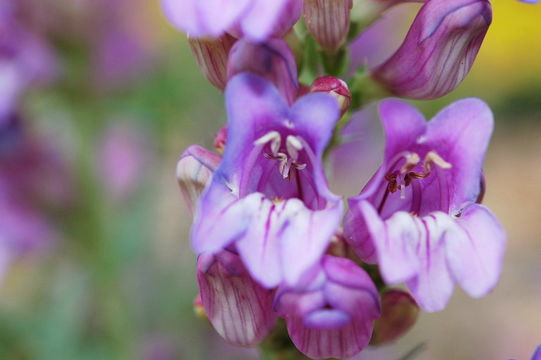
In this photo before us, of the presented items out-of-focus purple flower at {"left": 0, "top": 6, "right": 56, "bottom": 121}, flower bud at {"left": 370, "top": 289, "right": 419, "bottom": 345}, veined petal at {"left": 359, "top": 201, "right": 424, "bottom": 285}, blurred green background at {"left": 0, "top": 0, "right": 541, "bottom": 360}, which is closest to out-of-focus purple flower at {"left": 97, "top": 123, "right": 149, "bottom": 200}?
blurred green background at {"left": 0, "top": 0, "right": 541, "bottom": 360}

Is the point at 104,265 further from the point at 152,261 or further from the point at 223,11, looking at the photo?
the point at 223,11

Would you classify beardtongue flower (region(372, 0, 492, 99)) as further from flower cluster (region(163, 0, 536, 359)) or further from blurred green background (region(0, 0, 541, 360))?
blurred green background (region(0, 0, 541, 360))

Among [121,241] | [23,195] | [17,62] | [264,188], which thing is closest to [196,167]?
[264,188]

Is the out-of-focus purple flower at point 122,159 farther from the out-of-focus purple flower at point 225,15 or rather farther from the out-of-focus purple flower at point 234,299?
the out-of-focus purple flower at point 225,15

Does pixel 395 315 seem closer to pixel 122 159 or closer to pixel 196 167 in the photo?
pixel 196 167

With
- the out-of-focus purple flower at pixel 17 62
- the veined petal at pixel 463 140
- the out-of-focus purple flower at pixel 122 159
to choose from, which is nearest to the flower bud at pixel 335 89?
the veined petal at pixel 463 140

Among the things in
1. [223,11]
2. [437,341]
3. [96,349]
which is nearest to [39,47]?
[96,349]
